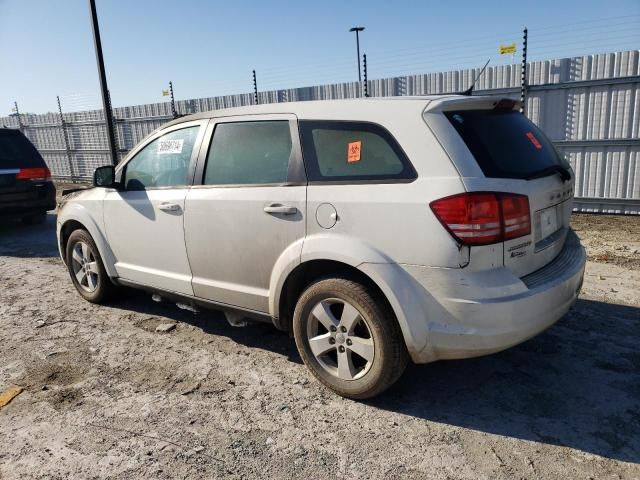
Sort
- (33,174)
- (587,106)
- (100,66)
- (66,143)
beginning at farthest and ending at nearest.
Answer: (66,143) → (100,66) → (33,174) → (587,106)

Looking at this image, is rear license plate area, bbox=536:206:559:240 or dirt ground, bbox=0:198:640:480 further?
rear license plate area, bbox=536:206:559:240

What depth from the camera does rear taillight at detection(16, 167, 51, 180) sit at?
8680 mm

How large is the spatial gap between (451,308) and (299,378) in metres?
1.30

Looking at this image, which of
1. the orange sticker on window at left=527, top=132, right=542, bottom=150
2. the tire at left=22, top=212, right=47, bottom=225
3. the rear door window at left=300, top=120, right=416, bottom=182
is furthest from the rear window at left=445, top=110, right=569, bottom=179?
the tire at left=22, top=212, right=47, bottom=225

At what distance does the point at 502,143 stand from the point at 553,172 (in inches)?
17.8

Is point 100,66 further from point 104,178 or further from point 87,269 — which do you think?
point 104,178

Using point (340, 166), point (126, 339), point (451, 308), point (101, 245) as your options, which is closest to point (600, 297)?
point (451, 308)

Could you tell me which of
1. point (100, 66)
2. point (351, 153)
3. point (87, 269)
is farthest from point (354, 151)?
point (100, 66)

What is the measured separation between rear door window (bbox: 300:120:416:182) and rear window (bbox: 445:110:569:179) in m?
0.37

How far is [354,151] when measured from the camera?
2.98m

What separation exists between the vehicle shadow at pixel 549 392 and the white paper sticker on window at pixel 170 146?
2.45 m

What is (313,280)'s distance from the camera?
3.22 meters

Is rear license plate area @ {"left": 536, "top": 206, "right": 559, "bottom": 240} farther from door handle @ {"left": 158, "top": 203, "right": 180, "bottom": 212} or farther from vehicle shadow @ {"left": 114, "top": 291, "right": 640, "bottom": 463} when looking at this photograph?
door handle @ {"left": 158, "top": 203, "right": 180, "bottom": 212}

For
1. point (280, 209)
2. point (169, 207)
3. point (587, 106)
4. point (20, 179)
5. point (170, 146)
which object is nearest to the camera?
point (280, 209)
